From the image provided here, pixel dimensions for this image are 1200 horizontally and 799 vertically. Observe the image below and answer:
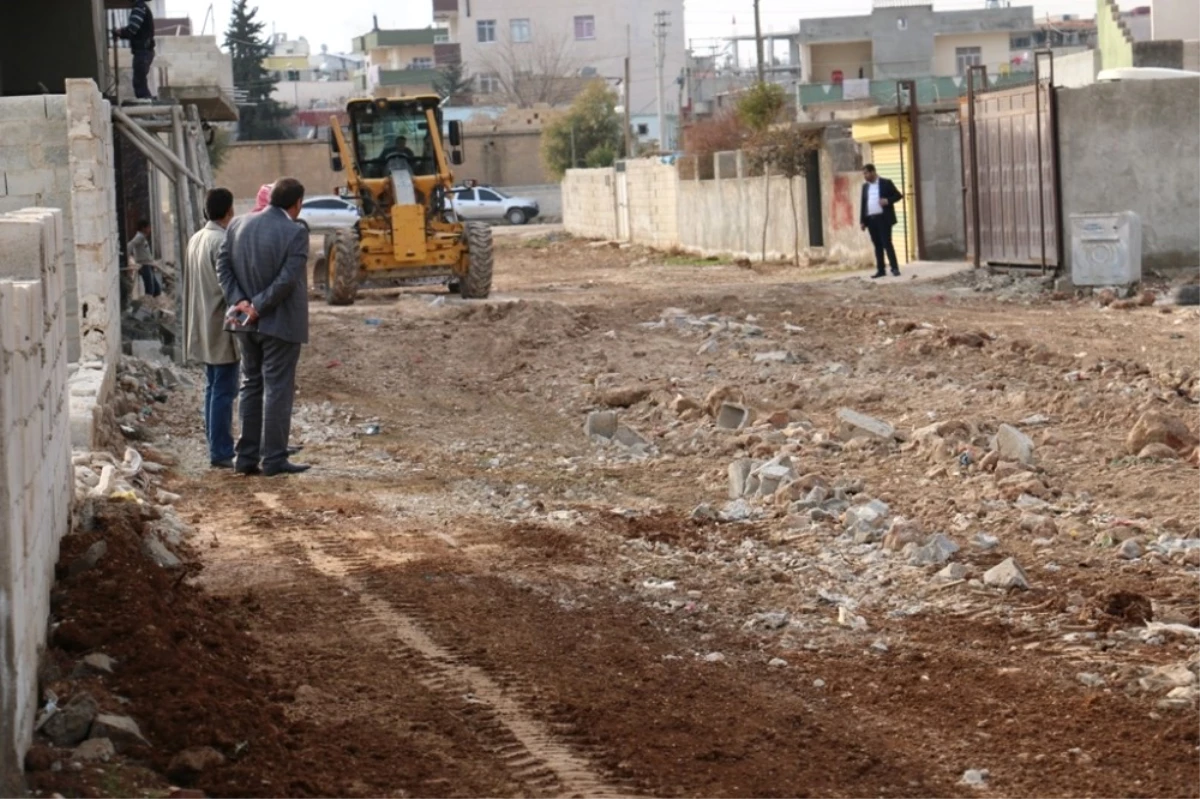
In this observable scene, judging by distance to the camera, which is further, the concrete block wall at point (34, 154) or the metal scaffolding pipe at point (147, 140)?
the metal scaffolding pipe at point (147, 140)

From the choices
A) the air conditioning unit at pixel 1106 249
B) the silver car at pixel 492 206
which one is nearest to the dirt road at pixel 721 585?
the air conditioning unit at pixel 1106 249

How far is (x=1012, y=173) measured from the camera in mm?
22516

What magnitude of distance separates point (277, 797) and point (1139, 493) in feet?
18.5

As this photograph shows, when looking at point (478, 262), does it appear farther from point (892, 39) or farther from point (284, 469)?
point (892, 39)

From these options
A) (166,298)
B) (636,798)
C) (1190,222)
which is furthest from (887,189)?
(636,798)

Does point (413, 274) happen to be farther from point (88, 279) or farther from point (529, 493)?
point (529, 493)

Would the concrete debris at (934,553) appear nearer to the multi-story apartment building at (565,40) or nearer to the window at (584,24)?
the multi-story apartment building at (565,40)

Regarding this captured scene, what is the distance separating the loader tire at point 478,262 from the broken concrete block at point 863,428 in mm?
12680

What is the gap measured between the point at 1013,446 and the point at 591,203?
3779 cm

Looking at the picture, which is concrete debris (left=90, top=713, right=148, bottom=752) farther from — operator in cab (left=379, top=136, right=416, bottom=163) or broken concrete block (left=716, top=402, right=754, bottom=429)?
operator in cab (left=379, top=136, right=416, bottom=163)

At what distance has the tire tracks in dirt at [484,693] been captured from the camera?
191 inches

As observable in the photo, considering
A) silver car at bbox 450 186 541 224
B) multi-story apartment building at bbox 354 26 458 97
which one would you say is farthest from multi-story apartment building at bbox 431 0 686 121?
silver car at bbox 450 186 541 224

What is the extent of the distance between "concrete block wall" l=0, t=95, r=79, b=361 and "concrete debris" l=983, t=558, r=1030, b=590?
27.5ft

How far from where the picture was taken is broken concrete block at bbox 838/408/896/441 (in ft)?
34.9
